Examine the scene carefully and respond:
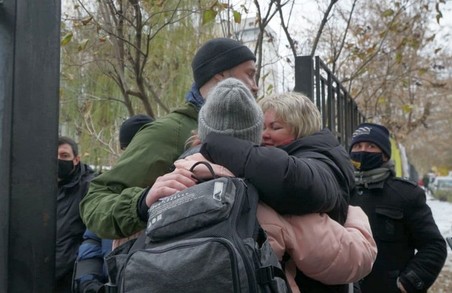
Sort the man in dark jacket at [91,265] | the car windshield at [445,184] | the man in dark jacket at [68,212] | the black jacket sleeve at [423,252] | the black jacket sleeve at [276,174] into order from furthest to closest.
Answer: the car windshield at [445,184] → the man in dark jacket at [68,212] → the black jacket sleeve at [423,252] → the man in dark jacket at [91,265] → the black jacket sleeve at [276,174]

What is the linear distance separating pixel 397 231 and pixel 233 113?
2.17 m

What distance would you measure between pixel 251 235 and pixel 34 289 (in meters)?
0.68

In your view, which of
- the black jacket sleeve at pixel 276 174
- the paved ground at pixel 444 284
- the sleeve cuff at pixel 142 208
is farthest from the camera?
the paved ground at pixel 444 284

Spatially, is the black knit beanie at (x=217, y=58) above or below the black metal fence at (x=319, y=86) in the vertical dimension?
below

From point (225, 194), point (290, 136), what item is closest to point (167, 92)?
point (290, 136)

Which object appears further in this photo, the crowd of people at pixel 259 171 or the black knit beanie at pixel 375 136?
the black knit beanie at pixel 375 136

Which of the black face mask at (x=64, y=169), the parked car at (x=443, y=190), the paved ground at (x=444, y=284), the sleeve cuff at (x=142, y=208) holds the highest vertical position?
the black face mask at (x=64, y=169)

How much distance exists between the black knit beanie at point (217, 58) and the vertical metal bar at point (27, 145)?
2.16 ft

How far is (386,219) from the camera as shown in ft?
11.3

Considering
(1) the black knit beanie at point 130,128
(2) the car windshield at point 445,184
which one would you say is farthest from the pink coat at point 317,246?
(2) the car windshield at point 445,184

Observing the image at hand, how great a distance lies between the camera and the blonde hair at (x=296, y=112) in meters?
1.91

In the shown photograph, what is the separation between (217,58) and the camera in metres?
2.12

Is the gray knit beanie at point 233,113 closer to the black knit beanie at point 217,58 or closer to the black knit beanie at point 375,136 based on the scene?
the black knit beanie at point 217,58

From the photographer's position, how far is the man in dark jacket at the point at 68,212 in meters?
3.50
